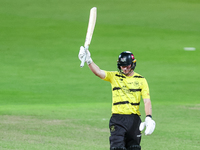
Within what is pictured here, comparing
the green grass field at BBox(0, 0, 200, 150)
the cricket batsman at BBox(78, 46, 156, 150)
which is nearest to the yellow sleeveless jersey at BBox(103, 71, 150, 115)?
the cricket batsman at BBox(78, 46, 156, 150)

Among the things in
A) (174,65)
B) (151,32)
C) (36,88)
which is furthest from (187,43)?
(36,88)

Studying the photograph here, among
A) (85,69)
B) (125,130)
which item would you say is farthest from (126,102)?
(85,69)

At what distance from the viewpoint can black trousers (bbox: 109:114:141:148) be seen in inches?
291

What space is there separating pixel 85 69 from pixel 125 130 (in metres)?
17.4

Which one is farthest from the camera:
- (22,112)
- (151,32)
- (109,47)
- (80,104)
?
(151,32)

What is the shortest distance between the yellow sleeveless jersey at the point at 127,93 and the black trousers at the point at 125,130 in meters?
0.09

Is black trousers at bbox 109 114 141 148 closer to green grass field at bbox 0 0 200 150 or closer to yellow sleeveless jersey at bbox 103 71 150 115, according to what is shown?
yellow sleeveless jersey at bbox 103 71 150 115

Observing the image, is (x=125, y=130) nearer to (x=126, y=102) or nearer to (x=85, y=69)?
(x=126, y=102)

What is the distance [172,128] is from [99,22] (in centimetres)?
2047

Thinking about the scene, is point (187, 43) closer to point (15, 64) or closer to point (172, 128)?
point (15, 64)

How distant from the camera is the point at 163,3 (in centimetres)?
3609

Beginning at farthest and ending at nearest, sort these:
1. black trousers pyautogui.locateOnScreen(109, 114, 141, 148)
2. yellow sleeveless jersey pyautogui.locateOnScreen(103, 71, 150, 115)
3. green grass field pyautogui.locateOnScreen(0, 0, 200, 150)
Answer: green grass field pyautogui.locateOnScreen(0, 0, 200, 150)
yellow sleeveless jersey pyautogui.locateOnScreen(103, 71, 150, 115)
black trousers pyautogui.locateOnScreen(109, 114, 141, 148)

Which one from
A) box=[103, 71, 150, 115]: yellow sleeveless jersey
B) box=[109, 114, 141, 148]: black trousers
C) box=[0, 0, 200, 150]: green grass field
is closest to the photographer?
box=[109, 114, 141, 148]: black trousers

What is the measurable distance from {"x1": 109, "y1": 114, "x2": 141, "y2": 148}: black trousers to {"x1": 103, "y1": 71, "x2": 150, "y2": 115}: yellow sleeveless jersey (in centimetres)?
9
